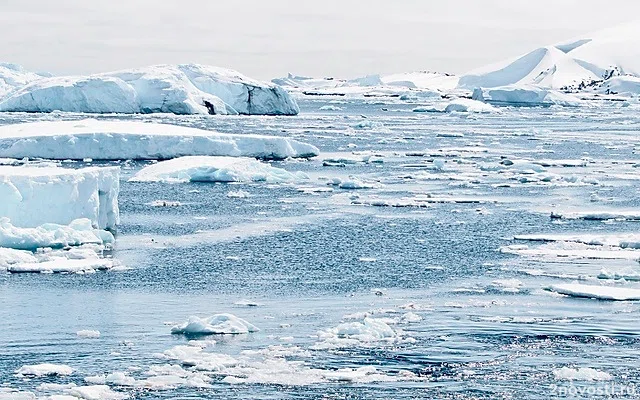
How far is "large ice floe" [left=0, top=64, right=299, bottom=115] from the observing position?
3872 centimetres

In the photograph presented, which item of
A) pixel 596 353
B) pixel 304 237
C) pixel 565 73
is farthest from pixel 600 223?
pixel 565 73

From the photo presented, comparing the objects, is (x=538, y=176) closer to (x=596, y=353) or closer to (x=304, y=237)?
(x=304, y=237)

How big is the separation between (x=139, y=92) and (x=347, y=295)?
3032cm

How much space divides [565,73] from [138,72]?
61.6 m

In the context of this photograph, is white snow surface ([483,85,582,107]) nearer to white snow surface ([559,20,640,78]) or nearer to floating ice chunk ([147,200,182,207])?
white snow surface ([559,20,640,78])

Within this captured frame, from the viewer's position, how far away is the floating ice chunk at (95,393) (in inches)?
278

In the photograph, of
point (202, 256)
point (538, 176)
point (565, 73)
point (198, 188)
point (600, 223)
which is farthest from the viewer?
point (565, 73)

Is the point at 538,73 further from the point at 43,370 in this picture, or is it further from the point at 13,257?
the point at 43,370

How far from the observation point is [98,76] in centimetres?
3903

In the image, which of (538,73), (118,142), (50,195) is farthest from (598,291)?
(538,73)

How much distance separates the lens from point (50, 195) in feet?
44.0

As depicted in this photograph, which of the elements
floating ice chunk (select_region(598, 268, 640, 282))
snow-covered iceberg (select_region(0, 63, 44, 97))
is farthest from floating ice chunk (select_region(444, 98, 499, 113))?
floating ice chunk (select_region(598, 268, 640, 282))

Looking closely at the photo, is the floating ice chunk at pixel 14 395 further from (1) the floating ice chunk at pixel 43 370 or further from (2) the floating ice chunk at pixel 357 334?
(2) the floating ice chunk at pixel 357 334

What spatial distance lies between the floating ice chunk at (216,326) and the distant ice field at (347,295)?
0.03 m
